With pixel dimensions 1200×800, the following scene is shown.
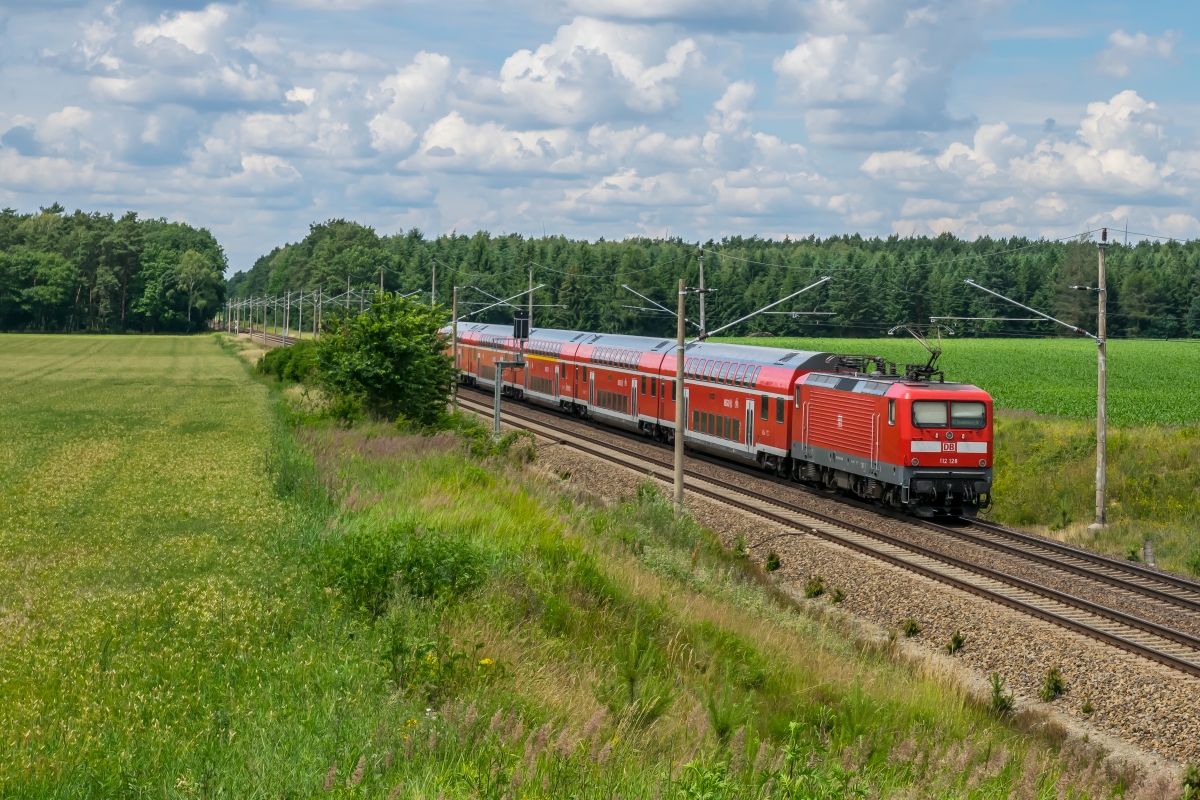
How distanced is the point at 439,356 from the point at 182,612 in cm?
2798

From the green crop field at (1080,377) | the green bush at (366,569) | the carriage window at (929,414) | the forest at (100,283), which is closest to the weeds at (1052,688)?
the green bush at (366,569)

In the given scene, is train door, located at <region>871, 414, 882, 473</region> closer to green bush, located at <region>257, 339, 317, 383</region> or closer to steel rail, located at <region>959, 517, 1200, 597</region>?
steel rail, located at <region>959, 517, 1200, 597</region>

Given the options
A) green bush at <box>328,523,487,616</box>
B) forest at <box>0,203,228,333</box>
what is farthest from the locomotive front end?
forest at <box>0,203,228,333</box>

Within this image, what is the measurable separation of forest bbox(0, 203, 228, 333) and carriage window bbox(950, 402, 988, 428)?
167948 mm

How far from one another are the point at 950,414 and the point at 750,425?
947 cm

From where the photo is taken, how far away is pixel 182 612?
13172 mm

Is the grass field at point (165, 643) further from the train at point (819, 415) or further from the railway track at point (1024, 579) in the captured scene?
the train at point (819, 415)

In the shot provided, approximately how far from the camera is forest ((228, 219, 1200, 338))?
129 metres

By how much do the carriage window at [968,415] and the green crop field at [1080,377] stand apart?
732 inches

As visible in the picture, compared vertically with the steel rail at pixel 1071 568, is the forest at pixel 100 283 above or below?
above

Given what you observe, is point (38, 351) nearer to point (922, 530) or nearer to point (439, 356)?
point (439, 356)

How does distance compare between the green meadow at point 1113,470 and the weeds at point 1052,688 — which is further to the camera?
the green meadow at point 1113,470

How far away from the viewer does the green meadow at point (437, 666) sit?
27.4ft

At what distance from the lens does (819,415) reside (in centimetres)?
3250
